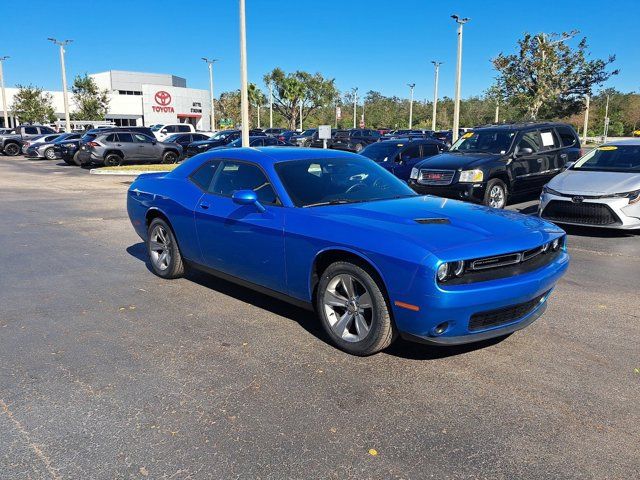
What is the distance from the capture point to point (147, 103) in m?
70.4

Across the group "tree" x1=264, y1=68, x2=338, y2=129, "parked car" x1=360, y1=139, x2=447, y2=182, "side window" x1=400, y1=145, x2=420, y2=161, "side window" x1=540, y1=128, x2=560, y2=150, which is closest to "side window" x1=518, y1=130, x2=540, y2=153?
"side window" x1=540, y1=128, x2=560, y2=150

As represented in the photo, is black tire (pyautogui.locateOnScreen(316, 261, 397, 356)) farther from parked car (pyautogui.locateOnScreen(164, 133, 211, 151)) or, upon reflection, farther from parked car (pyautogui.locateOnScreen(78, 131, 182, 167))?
parked car (pyautogui.locateOnScreen(164, 133, 211, 151))

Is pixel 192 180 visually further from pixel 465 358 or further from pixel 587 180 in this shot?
pixel 587 180

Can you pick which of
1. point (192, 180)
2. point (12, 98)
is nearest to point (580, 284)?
point (192, 180)

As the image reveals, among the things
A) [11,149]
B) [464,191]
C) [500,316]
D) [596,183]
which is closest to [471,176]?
[464,191]

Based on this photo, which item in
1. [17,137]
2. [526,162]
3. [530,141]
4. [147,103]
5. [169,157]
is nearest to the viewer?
[526,162]

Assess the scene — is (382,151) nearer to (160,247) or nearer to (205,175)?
(160,247)

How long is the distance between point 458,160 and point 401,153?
2800 mm

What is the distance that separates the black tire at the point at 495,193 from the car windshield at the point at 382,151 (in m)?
3.34

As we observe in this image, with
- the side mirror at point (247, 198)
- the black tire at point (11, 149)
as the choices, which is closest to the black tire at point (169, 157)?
the black tire at point (11, 149)

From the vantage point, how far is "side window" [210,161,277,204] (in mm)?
4840

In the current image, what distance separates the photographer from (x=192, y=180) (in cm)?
580

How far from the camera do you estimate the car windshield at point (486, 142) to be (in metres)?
11.6

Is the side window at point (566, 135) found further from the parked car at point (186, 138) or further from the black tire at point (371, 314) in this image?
the parked car at point (186, 138)
